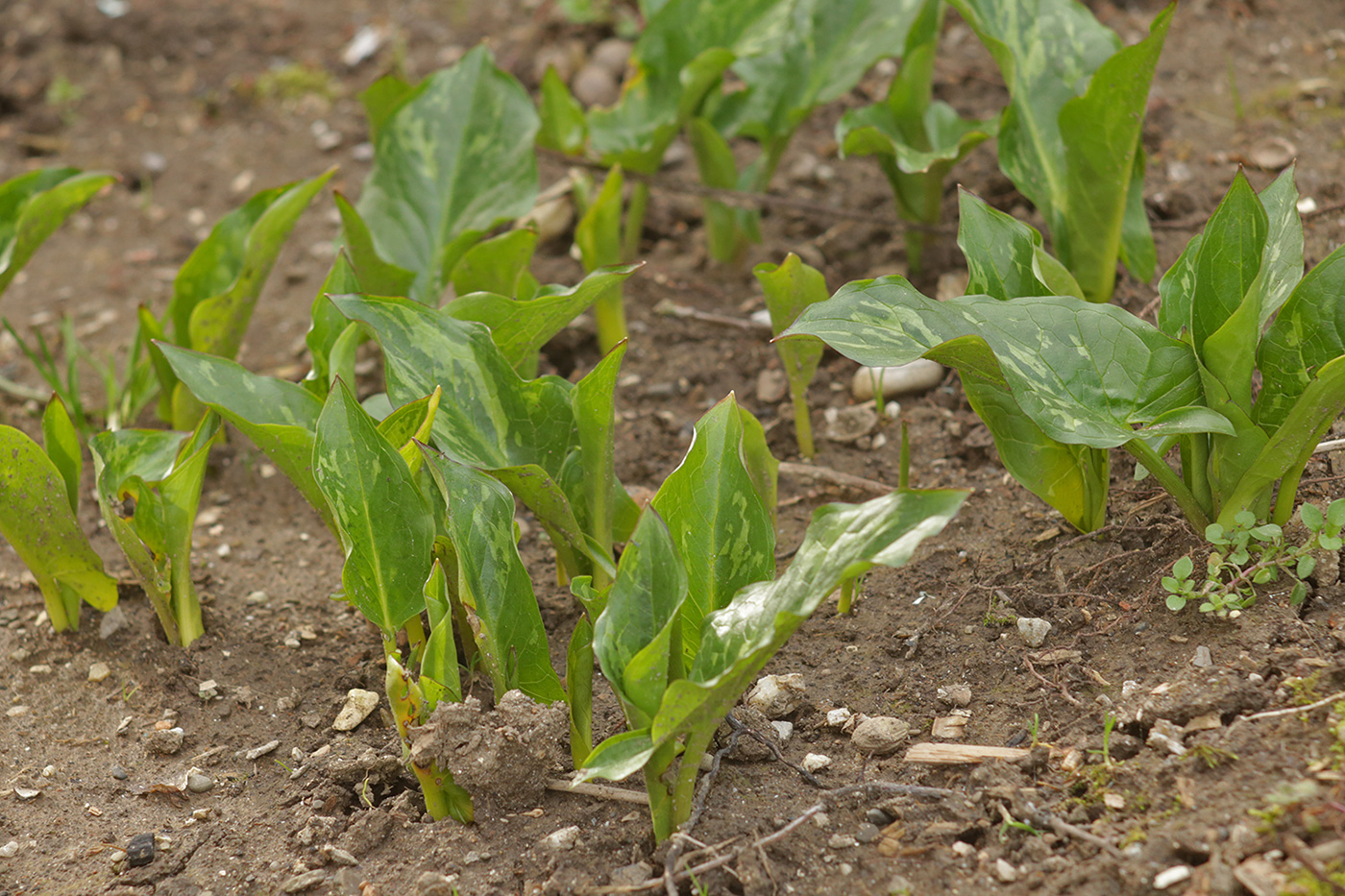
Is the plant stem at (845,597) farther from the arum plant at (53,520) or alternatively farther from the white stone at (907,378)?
the arum plant at (53,520)

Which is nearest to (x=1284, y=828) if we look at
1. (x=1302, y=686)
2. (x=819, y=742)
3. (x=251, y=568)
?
(x=1302, y=686)

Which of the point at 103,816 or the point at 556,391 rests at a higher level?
the point at 556,391

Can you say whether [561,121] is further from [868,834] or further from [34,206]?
[868,834]

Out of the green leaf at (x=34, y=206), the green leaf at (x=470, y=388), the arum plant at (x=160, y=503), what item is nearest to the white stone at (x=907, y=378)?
the green leaf at (x=470, y=388)

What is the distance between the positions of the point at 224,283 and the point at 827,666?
1835 millimetres

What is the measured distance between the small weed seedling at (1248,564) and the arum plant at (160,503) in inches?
69.0

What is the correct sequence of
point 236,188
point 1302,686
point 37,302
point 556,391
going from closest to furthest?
point 1302,686, point 556,391, point 37,302, point 236,188

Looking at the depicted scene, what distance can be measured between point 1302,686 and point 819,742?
0.73m

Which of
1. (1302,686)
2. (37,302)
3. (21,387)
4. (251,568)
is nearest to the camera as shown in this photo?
(1302,686)

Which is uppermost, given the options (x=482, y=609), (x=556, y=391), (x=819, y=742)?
(x=556, y=391)

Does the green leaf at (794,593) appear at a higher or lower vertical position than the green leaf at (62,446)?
lower

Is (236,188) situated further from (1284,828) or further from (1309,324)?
(1284,828)

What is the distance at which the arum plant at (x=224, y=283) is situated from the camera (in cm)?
254

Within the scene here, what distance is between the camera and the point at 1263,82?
10.6 feet
